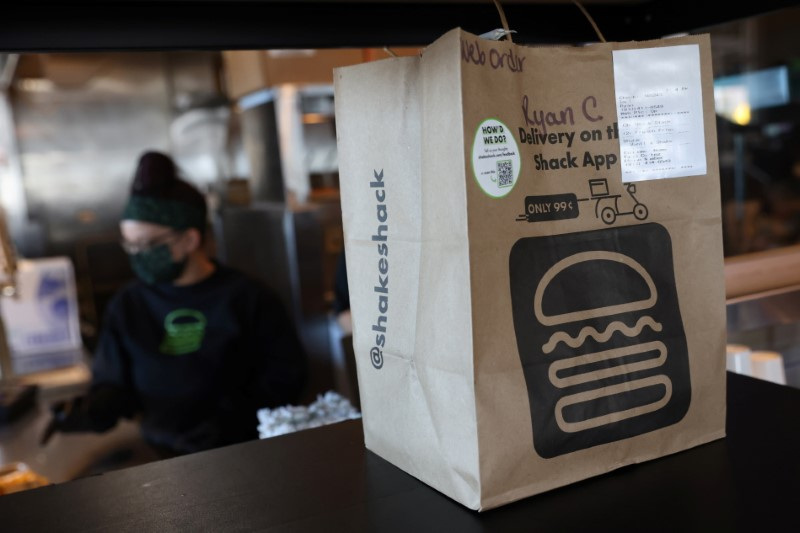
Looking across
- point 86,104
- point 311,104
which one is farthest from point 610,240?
point 86,104

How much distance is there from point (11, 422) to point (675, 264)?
6.93 feet

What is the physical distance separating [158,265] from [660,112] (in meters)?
1.83

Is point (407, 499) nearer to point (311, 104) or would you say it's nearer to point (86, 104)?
point (311, 104)

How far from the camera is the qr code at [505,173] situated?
0.48 meters

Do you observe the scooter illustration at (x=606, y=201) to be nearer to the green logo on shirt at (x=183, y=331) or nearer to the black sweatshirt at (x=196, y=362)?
the black sweatshirt at (x=196, y=362)

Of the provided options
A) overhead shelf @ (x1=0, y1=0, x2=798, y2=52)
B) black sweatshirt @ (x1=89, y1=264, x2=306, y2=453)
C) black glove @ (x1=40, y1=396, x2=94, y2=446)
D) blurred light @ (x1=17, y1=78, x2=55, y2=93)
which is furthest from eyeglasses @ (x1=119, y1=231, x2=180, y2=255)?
blurred light @ (x1=17, y1=78, x2=55, y2=93)

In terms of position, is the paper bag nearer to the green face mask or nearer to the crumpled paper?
the crumpled paper

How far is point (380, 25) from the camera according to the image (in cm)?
70

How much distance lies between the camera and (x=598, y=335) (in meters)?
0.54

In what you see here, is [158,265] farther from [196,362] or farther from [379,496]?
[379,496]

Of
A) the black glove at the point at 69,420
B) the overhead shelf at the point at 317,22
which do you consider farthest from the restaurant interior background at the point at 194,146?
the overhead shelf at the point at 317,22

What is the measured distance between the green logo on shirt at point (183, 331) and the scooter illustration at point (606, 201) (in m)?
1.71

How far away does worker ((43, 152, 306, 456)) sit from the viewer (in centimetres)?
199

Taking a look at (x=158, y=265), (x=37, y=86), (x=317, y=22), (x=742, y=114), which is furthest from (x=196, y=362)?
(x=742, y=114)
